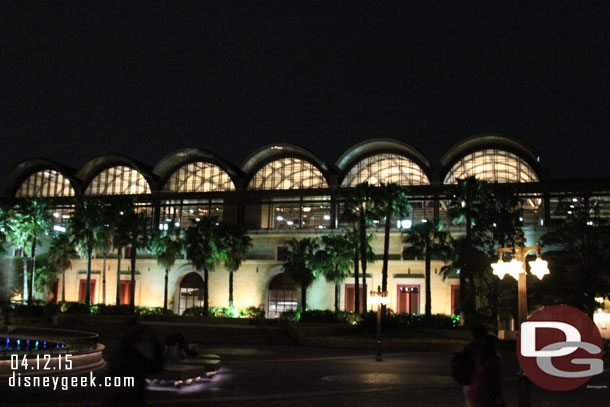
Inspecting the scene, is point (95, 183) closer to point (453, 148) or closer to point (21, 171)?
point (21, 171)

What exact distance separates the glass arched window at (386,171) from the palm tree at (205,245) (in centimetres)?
1499

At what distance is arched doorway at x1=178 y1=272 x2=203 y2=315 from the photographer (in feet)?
173

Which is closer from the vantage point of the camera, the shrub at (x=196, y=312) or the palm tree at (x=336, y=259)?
the palm tree at (x=336, y=259)

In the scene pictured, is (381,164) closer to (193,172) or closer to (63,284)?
(193,172)

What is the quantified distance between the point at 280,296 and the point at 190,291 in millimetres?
8432

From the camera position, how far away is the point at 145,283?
53.7 metres

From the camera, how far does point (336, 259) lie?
44.4 metres

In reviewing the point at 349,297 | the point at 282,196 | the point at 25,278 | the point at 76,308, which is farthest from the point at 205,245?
the point at 25,278

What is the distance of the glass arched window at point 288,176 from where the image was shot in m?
57.4

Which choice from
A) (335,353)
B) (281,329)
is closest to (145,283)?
(281,329)

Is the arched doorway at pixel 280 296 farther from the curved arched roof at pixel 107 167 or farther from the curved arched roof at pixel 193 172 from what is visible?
the curved arched roof at pixel 107 167

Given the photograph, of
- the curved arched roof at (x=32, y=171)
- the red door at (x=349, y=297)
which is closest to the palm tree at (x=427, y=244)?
the red door at (x=349, y=297)

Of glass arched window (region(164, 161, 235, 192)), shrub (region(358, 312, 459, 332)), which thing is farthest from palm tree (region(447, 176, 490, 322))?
glass arched window (region(164, 161, 235, 192))

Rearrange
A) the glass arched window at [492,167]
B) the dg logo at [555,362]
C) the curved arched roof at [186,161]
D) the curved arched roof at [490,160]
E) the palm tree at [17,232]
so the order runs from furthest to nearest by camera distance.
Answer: the curved arched roof at [186,161] → the glass arched window at [492,167] → the curved arched roof at [490,160] → the palm tree at [17,232] → the dg logo at [555,362]
